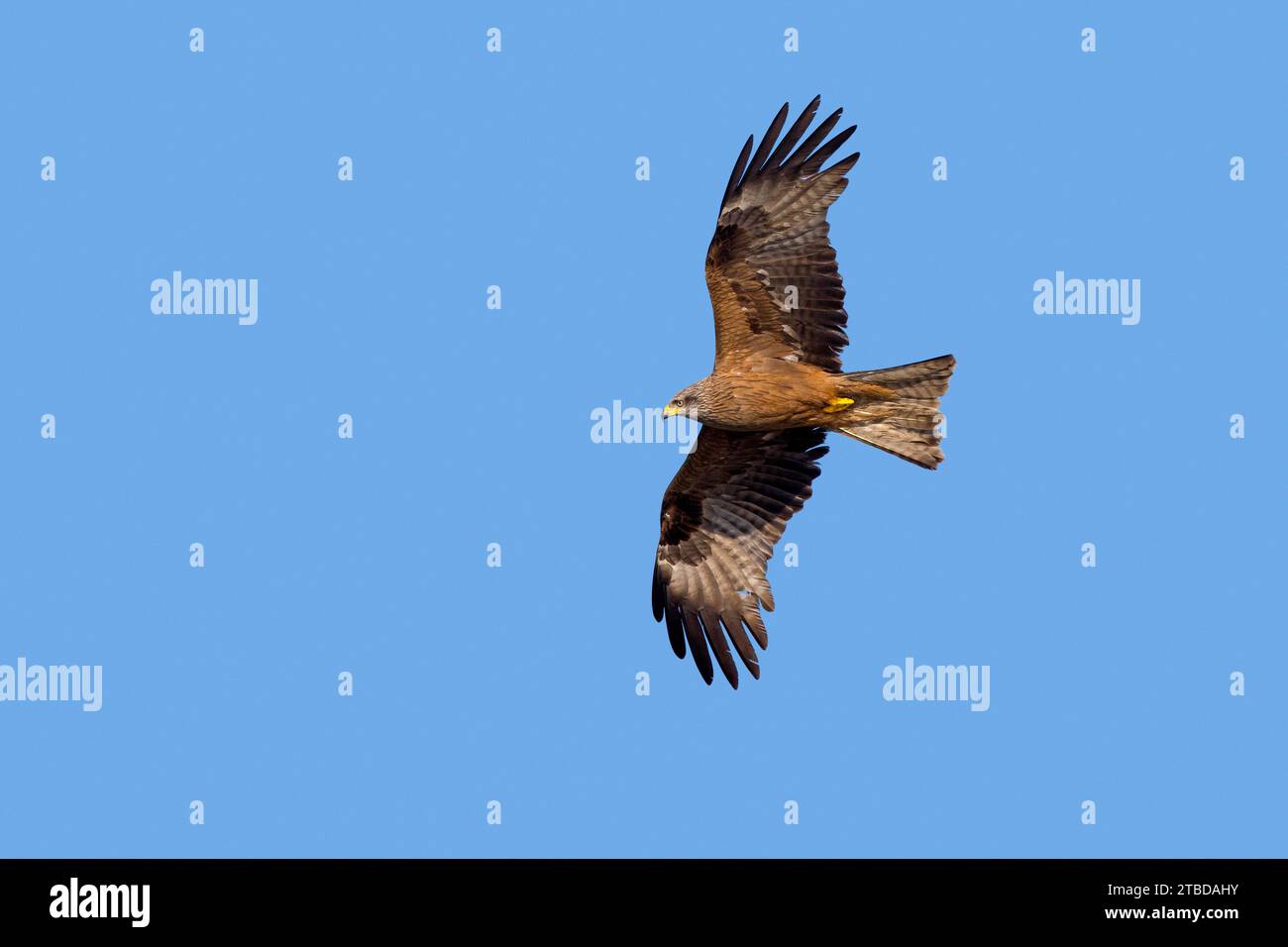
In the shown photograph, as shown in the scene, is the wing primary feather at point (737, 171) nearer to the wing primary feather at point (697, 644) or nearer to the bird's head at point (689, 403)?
the bird's head at point (689, 403)

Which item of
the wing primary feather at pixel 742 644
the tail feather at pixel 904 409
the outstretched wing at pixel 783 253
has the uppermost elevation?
the outstretched wing at pixel 783 253

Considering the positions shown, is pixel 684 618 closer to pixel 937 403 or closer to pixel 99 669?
pixel 937 403

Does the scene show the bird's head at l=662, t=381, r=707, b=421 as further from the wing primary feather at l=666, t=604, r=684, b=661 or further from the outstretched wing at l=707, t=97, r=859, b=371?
the wing primary feather at l=666, t=604, r=684, b=661

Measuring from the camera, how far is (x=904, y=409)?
1292cm

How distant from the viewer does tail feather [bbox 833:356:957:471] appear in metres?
12.8

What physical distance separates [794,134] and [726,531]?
300 cm

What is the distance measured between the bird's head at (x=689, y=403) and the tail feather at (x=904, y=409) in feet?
3.26

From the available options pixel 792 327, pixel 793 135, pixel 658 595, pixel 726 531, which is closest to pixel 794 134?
pixel 793 135

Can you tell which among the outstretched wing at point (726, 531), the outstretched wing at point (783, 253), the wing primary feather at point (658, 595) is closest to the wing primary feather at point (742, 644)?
the outstretched wing at point (726, 531)

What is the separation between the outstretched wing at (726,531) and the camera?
13.6m

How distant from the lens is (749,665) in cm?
1348

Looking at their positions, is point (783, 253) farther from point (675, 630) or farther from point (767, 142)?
point (675, 630)

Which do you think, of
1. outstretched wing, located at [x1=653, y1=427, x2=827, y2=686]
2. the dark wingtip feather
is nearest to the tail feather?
outstretched wing, located at [x1=653, y1=427, x2=827, y2=686]

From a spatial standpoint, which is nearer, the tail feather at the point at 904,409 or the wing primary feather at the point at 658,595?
the tail feather at the point at 904,409
